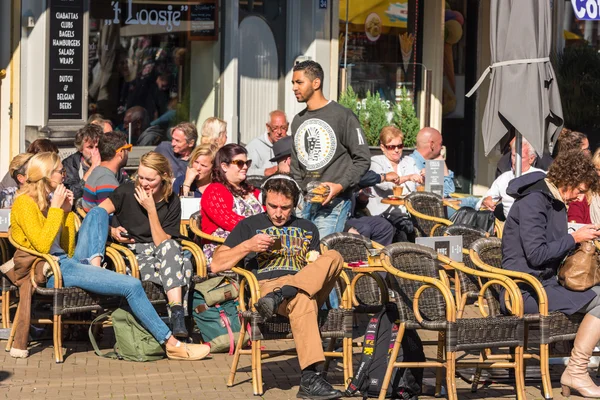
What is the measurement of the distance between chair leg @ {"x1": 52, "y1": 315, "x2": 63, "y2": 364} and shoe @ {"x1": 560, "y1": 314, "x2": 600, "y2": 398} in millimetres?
3366

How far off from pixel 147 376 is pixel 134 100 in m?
5.51

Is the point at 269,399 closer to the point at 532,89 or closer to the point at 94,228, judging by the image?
the point at 94,228

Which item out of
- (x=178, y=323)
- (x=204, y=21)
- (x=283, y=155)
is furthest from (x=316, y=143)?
(x=204, y=21)

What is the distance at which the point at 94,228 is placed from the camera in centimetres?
855

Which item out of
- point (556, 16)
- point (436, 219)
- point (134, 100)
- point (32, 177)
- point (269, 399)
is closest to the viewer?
point (269, 399)

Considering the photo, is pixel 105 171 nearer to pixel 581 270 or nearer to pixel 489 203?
pixel 489 203

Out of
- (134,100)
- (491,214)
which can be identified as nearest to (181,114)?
(134,100)

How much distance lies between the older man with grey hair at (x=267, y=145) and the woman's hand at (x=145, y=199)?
3.20 meters

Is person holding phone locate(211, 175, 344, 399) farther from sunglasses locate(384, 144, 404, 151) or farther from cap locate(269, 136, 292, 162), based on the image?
sunglasses locate(384, 144, 404, 151)

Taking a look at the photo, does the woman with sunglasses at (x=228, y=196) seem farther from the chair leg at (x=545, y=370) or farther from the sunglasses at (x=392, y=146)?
the sunglasses at (x=392, y=146)

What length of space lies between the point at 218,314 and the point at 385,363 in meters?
1.81

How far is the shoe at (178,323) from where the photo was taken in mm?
8398

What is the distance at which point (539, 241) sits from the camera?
7.37 m

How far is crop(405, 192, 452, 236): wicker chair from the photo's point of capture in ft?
35.4
